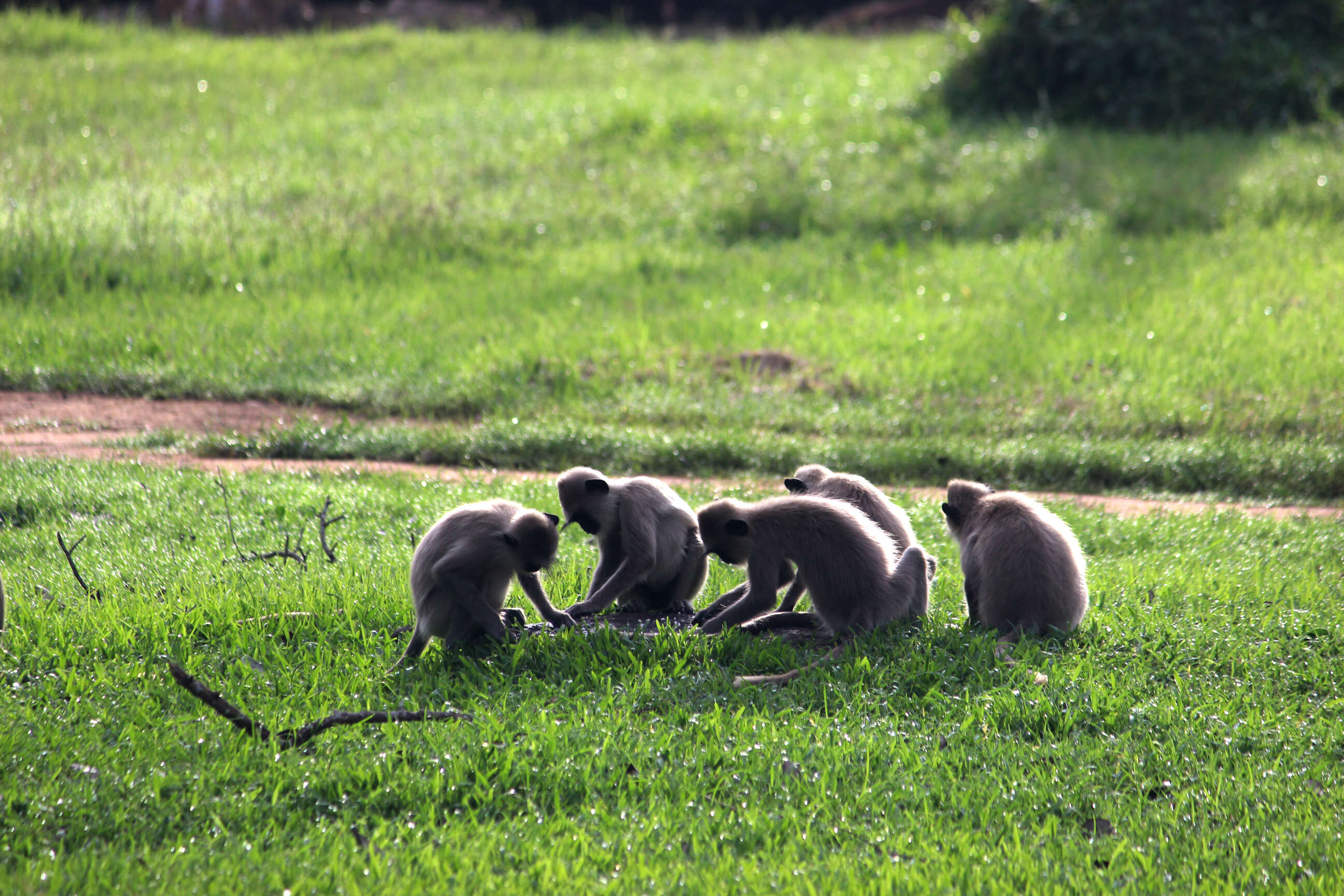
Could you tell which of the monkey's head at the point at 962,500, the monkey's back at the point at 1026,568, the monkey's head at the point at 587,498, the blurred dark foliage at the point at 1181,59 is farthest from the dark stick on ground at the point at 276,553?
the blurred dark foliage at the point at 1181,59

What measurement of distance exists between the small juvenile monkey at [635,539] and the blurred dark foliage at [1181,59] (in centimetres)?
1475

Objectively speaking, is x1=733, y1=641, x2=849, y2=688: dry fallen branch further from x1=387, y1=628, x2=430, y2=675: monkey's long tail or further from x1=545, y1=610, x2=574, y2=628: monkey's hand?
x1=387, y1=628, x2=430, y2=675: monkey's long tail

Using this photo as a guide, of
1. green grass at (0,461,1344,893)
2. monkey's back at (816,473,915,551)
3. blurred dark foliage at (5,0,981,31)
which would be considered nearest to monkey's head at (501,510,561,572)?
green grass at (0,461,1344,893)

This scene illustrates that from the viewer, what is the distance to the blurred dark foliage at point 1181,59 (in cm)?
1825

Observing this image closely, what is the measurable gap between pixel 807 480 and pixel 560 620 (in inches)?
64.5

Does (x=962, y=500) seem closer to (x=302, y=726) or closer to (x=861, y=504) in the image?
(x=861, y=504)

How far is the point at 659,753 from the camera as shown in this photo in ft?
15.9

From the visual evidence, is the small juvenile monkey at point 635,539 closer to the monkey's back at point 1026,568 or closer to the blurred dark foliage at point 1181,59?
the monkey's back at point 1026,568

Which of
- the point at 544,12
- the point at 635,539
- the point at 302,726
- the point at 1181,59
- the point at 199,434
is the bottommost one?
the point at 199,434

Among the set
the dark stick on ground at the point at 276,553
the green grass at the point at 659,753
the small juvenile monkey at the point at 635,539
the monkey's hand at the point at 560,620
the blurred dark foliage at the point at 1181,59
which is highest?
the blurred dark foliage at the point at 1181,59

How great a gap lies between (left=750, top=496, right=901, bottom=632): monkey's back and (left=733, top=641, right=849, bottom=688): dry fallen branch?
24 centimetres

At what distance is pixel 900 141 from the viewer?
703 inches

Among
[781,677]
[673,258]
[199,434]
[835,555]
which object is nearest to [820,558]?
[835,555]

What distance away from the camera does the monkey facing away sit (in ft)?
19.1
